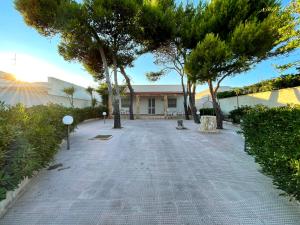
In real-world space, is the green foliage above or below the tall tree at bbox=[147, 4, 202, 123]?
below

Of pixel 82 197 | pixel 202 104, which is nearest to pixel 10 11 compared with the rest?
pixel 82 197

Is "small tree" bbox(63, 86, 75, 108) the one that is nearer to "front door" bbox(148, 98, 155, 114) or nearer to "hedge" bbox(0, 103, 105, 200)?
"front door" bbox(148, 98, 155, 114)

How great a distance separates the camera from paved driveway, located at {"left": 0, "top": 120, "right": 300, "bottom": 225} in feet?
8.92

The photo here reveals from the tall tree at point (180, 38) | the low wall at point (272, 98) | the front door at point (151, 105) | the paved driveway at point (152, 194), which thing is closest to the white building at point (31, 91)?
the paved driveway at point (152, 194)

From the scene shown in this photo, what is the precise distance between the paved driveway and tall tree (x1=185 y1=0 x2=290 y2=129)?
Answer: 607 centimetres

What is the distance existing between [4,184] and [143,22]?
38.4 ft

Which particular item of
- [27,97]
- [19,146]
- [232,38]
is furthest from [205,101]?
[19,146]

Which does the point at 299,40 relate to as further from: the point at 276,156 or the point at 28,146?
the point at 28,146

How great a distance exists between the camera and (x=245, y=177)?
4113 mm

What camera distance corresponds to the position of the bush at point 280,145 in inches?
100

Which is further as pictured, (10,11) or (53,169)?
(10,11)

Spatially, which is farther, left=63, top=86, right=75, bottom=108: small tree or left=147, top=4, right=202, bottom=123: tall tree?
left=63, top=86, right=75, bottom=108: small tree

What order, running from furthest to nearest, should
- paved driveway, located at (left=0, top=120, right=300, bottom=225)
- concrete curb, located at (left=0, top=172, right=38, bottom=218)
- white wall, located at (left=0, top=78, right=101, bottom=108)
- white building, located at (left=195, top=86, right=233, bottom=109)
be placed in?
white building, located at (left=195, top=86, right=233, bottom=109), white wall, located at (left=0, top=78, right=101, bottom=108), concrete curb, located at (left=0, top=172, right=38, bottom=218), paved driveway, located at (left=0, top=120, right=300, bottom=225)

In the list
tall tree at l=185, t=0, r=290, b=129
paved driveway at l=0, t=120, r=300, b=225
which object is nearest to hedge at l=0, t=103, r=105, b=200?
paved driveway at l=0, t=120, r=300, b=225
